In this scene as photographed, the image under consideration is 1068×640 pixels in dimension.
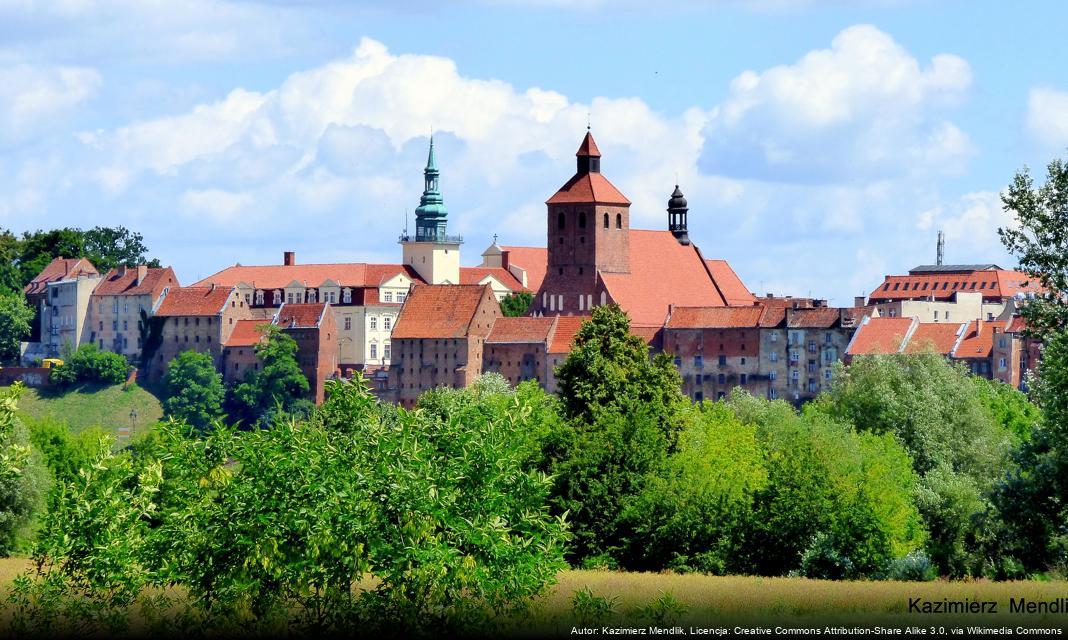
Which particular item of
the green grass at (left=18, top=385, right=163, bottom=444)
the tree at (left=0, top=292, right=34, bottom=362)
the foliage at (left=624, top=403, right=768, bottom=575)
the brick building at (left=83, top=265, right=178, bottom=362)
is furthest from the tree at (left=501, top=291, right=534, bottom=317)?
the foliage at (left=624, top=403, right=768, bottom=575)

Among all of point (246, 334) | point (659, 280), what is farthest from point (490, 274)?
point (659, 280)

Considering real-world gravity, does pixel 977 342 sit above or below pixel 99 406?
above

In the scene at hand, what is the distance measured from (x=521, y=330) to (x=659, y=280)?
44.3ft

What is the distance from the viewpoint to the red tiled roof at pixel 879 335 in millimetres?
129625

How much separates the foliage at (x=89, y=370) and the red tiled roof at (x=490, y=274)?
117 feet

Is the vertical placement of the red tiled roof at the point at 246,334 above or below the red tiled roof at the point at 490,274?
below

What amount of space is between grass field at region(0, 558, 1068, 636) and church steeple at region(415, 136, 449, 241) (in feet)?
449

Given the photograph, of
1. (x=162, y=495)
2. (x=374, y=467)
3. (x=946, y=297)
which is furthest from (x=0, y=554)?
(x=946, y=297)

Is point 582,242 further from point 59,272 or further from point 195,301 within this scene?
point 59,272

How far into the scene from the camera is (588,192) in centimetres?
15075

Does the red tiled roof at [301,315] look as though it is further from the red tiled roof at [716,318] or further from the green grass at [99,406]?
the red tiled roof at [716,318]

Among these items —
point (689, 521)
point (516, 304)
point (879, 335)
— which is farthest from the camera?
point (516, 304)

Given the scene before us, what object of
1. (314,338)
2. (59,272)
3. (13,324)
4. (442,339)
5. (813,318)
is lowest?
(442,339)

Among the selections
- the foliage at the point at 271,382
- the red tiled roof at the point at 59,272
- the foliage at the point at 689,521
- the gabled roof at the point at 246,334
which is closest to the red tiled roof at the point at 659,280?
the foliage at the point at 271,382
